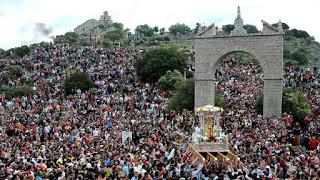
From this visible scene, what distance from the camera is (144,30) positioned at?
122250mm

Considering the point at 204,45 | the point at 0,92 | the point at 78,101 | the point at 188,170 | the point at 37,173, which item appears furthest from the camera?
the point at 0,92

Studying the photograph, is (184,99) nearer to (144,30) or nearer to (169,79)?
(169,79)

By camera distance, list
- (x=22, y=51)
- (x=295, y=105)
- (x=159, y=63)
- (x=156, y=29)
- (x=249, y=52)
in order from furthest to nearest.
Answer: (x=156, y=29) < (x=22, y=51) < (x=159, y=63) < (x=249, y=52) < (x=295, y=105)

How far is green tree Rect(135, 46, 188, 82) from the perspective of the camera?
56.1 m

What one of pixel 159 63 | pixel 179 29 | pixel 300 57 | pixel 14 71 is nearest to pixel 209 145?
pixel 159 63

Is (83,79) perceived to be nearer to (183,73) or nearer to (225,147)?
(183,73)

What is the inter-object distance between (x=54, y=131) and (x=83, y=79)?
19.0 metres

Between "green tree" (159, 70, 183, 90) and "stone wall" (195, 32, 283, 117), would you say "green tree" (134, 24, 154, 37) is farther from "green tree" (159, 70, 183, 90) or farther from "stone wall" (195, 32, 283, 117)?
"stone wall" (195, 32, 283, 117)

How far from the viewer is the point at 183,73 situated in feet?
189

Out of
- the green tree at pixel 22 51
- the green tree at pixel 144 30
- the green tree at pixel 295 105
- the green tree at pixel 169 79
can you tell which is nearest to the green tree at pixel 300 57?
the green tree at pixel 169 79

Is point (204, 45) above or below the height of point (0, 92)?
above

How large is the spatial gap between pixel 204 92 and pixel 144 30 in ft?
278

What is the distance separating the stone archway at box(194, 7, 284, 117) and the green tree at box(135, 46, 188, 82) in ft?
55.1

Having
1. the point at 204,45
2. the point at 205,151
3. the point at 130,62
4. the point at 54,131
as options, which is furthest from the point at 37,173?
the point at 130,62
